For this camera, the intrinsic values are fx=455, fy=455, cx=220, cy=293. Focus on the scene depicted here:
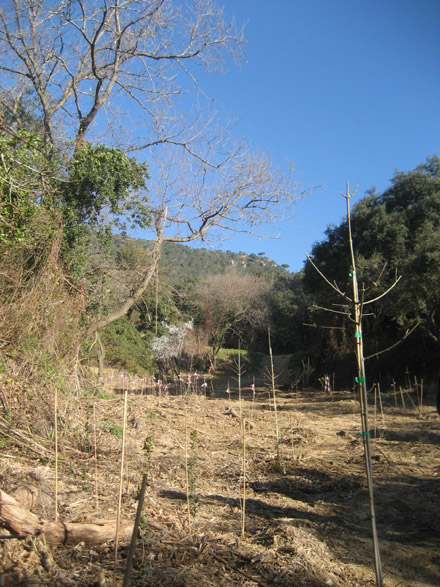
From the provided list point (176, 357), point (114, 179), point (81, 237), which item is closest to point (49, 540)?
point (81, 237)

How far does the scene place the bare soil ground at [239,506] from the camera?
8.32 ft

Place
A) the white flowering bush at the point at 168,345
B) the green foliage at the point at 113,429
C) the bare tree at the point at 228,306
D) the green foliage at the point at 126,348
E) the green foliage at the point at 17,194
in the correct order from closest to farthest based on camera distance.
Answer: the green foliage at the point at 113,429 → the green foliage at the point at 17,194 → the green foliage at the point at 126,348 → the white flowering bush at the point at 168,345 → the bare tree at the point at 228,306

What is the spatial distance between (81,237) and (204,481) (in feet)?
18.0

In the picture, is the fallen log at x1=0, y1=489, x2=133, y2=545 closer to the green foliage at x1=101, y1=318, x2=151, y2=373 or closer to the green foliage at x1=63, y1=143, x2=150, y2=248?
the green foliage at x1=63, y1=143, x2=150, y2=248

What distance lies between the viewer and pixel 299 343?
26953 mm

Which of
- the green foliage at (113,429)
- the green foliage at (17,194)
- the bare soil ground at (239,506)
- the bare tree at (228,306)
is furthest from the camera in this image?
the bare tree at (228,306)

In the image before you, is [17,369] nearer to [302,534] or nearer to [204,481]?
[204,481]

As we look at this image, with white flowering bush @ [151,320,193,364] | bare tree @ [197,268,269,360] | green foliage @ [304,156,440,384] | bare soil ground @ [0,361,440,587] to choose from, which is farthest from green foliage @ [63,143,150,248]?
bare tree @ [197,268,269,360]

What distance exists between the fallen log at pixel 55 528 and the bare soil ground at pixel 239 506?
0.05m

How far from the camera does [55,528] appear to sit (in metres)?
2.70

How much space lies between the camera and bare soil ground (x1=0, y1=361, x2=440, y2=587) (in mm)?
2537

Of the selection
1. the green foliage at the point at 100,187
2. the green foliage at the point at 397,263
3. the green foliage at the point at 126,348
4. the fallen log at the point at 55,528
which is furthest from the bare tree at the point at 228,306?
the fallen log at the point at 55,528

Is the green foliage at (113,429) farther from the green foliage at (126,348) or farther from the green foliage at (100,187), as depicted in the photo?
the green foliage at (126,348)

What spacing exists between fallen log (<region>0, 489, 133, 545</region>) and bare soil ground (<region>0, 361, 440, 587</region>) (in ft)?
0.16
